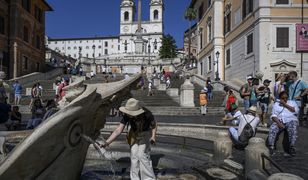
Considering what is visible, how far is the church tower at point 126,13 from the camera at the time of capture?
135 metres

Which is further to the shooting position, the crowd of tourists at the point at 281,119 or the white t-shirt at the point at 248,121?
the white t-shirt at the point at 248,121

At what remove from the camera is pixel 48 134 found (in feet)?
14.1

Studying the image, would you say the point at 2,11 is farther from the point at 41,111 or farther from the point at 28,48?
the point at 41,111

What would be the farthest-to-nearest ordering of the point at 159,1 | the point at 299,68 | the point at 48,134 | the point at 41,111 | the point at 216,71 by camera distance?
the point at 159,1 < the point at 216,71 < the point at 299,68 < the point at 41,111 < the point at 48,134

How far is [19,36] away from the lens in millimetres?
41500

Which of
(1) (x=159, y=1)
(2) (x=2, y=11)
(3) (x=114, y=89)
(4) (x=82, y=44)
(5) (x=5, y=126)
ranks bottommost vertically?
(5) (x=5, y=126)

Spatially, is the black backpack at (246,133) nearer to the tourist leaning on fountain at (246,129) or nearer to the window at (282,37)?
the tourist leaning on fountain at (246,129)

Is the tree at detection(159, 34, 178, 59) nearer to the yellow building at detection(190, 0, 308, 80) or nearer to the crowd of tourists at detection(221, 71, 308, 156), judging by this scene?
the yellow building at detection(190, 0, 308, 80)

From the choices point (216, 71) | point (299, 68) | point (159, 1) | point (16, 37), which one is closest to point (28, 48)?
point (16, 37)

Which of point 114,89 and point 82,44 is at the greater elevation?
point 82,44

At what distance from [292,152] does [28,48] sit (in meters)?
41.0

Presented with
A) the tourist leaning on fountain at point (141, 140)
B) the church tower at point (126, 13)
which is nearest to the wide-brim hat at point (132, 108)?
the tourist leaning on fountain at point (141, 140)

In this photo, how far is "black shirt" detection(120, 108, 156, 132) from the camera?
5543 mm

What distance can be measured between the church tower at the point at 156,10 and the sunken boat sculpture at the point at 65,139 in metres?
132
